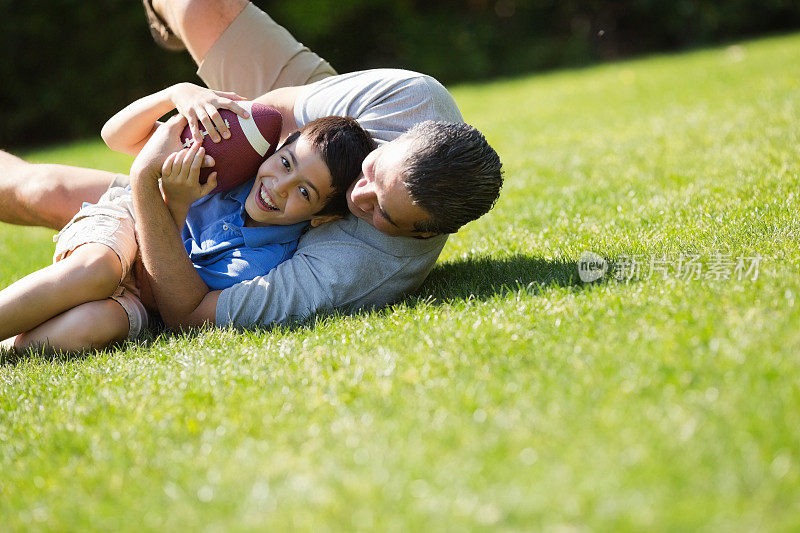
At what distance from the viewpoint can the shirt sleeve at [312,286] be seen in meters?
3.24

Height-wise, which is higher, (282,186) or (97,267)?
(282,186)

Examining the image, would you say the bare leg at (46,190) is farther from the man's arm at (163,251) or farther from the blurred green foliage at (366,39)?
the blurred green foliage at (366,39)

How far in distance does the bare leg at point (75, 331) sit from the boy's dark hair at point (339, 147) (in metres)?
0.95

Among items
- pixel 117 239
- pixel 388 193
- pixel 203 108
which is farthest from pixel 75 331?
pixel 388 193

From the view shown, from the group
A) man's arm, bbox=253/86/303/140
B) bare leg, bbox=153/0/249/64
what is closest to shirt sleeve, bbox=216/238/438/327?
man's arm, bbox=253/86/303/140

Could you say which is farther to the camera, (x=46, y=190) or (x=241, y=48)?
(x=241, y=48)

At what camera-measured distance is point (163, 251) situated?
10.5ft

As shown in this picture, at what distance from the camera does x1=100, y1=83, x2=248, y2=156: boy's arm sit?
10.9 ft

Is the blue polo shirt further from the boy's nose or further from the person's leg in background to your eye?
the person's leg in background

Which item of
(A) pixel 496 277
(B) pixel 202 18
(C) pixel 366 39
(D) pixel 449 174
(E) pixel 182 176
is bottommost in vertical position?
(C) pixel 366 39

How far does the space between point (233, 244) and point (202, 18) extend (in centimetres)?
160

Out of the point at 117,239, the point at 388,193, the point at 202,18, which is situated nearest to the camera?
the point at 388,193

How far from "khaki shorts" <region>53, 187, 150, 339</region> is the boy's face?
1.75 ft

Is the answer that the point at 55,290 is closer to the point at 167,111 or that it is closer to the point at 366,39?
the point at 167,111
